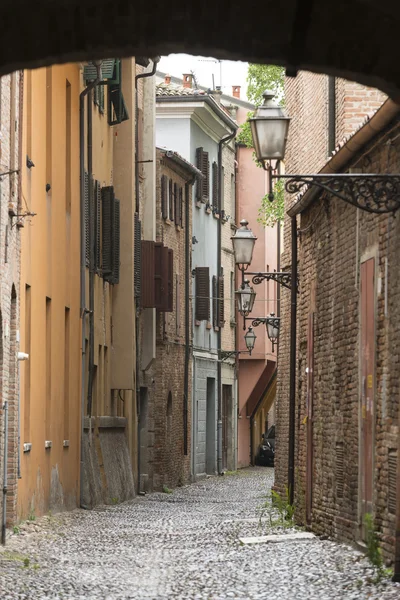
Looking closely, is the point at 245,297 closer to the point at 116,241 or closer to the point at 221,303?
the point at 116,241

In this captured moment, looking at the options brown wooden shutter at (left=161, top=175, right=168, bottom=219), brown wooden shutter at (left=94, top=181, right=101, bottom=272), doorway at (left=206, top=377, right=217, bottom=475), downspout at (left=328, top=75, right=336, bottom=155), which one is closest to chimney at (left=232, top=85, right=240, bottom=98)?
doorway at (left=206, top=377, right=217, bottom=475)

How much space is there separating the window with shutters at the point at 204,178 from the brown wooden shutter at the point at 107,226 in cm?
1444

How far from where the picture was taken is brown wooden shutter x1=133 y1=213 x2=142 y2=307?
31.6 meters

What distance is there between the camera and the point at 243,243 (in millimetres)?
24969

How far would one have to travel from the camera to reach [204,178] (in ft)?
141

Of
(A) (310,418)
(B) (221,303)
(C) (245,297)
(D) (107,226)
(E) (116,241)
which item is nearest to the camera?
(A) (310,418)

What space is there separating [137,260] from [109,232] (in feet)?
Result: 12.4

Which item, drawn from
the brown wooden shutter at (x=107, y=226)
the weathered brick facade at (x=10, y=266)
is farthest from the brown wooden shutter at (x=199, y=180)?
the weathered brick facade at (x=10, y=266)

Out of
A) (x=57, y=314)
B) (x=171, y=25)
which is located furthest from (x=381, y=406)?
(x=57, y=314)

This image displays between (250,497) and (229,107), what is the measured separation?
2459 centimetres

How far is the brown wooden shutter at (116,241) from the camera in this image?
28.8 meters

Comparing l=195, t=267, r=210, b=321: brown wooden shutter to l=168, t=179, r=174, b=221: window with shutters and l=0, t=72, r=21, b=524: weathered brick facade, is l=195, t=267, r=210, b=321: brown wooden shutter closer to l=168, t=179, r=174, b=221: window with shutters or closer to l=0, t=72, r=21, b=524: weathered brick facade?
l=168, t=179, r=174, b=221: window with shutters

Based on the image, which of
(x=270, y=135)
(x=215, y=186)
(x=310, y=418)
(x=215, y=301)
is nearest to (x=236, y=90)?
(x=215, y=186)

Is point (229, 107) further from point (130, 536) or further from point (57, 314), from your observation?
point (130, 536)
